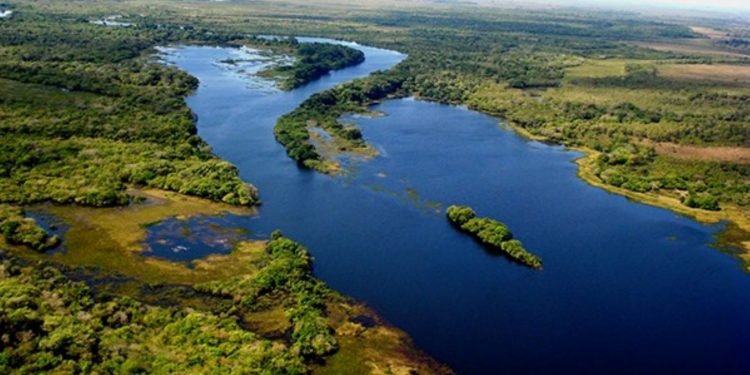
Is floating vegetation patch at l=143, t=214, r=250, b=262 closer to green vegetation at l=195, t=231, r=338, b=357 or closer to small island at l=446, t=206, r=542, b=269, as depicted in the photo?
green vegetation at l=195, t=231, r=338, b=357

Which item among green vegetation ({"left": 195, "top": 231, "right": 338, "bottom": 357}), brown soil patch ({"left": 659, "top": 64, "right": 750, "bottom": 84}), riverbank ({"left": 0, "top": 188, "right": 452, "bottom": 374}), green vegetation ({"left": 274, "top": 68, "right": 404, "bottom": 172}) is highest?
brown soil patch ({"left": 659, "top": 64, "right": 750, "bottom": 84})

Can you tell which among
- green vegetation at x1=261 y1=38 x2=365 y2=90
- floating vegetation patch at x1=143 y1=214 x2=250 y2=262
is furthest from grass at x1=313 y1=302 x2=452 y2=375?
green vegetation at x1=261 y1=38 x2=365 y2=90

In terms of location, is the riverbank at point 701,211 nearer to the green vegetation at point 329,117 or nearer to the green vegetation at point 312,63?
the green vegetation at point 329,117

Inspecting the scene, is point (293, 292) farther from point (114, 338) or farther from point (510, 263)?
point (510, 263)

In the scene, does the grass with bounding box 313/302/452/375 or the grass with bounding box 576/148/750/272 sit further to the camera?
the grass with bounding box 576/148/750/272

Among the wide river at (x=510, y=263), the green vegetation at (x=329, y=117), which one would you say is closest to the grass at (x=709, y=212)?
the wide river at (x=510, y=263)

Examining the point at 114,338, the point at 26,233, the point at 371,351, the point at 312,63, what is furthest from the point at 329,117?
the point at 114,338

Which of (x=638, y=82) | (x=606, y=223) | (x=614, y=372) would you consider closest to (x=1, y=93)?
(x=606, y=223)
